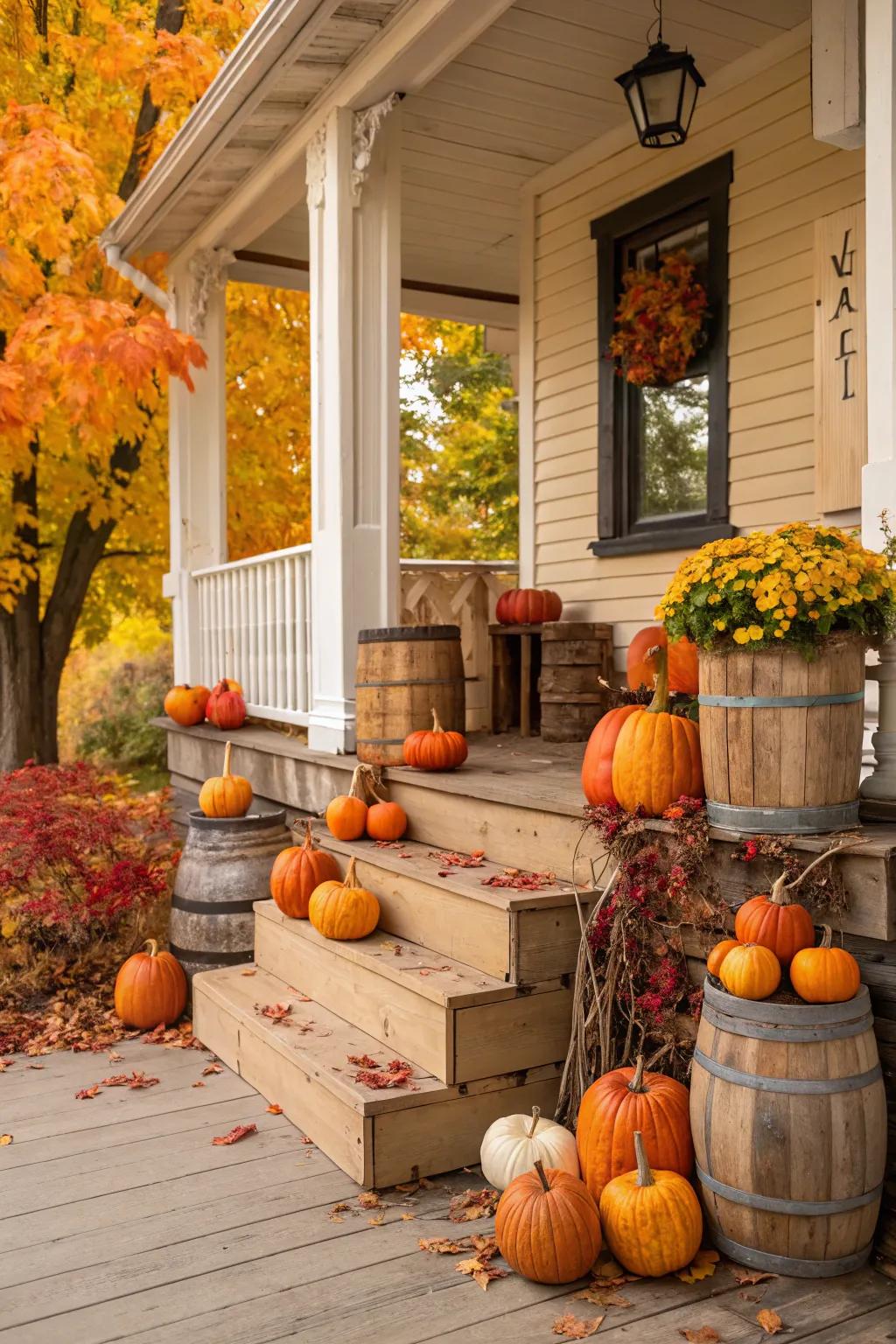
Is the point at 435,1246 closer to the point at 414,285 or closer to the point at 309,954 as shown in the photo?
the point at 309,954

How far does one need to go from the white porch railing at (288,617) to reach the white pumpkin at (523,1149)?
2.91 meters

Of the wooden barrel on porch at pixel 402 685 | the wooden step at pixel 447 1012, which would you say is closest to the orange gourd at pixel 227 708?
the wooden barrel on porch at pixel 402 685

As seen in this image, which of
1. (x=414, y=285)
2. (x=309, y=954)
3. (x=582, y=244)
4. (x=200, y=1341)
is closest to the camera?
(x=200, y=1341)

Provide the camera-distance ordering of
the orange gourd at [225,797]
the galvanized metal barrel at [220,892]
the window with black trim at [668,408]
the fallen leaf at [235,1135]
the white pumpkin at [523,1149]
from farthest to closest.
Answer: the window with black trim at [668,408] → the orange gourd at [225,797] → the galvanized metal barrel at [220,892] → the fallen leaf at [235,1135] → the white pumpkin at [523,1149]

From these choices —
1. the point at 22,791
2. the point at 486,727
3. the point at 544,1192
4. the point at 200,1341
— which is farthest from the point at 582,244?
the point at 200,1341

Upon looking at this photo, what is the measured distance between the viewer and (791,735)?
2.56 m

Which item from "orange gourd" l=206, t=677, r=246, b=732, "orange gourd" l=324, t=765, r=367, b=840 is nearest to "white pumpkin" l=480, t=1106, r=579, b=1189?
"orange gourd" l=324, t=765, r=367, b=840

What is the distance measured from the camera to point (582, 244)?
19.6 feet

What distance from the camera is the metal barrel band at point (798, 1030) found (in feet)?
7.56

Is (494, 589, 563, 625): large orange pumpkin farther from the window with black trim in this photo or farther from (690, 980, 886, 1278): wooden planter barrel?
(690, 980, 886, 1278): wooden planter barrel

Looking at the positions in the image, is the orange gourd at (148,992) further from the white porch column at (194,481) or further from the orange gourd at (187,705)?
the white porch column at (194,481)

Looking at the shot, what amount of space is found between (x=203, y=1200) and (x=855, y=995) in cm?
165

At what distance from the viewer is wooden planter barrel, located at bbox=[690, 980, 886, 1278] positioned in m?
2.29

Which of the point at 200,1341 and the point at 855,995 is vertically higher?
the point at 855,995
